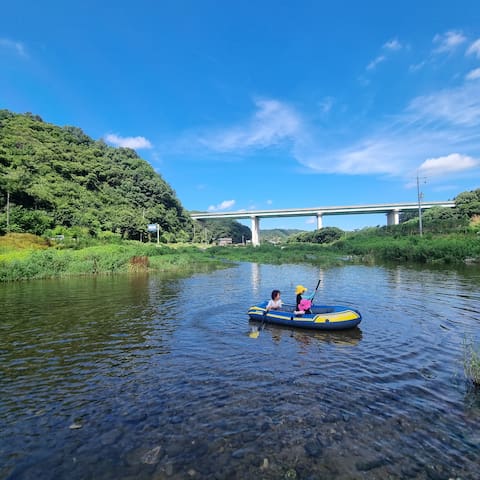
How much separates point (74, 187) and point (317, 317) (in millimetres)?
63885

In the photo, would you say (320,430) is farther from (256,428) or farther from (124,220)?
(124,220)

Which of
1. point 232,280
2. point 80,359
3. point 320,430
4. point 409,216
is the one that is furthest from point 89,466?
point 409,216

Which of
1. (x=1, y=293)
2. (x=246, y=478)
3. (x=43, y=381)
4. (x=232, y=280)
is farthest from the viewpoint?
(x=232, y=280)

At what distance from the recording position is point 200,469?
16.4 ft

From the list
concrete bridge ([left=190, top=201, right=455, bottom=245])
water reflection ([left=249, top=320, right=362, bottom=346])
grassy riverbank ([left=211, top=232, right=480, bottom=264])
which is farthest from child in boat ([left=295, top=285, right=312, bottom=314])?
concrete bridge ([left=190, top=201, right=455, bottom=245])

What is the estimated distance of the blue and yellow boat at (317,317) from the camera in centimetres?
1159

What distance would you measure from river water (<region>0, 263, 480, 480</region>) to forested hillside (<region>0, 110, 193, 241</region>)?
133 feet

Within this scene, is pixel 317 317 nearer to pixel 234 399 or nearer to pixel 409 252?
pixel 234 399

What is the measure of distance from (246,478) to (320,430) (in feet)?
5.63

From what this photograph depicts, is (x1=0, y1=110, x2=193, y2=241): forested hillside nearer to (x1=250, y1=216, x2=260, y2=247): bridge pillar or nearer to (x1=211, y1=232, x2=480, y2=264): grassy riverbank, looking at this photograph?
(x1=250, y1=216, x2=260, y2=247): bridge pillar

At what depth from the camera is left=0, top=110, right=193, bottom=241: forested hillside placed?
168 feet

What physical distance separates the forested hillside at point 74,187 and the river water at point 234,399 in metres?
40.4

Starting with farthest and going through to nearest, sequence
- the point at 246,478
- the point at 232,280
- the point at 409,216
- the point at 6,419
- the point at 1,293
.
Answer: the point at 409,216, the point at 232,280, the point at 1,293, the point at 6,419, the point at 246,478

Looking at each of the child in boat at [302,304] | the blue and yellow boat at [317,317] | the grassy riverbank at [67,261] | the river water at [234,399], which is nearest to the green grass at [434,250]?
the grassy riverbank at [67,261]
